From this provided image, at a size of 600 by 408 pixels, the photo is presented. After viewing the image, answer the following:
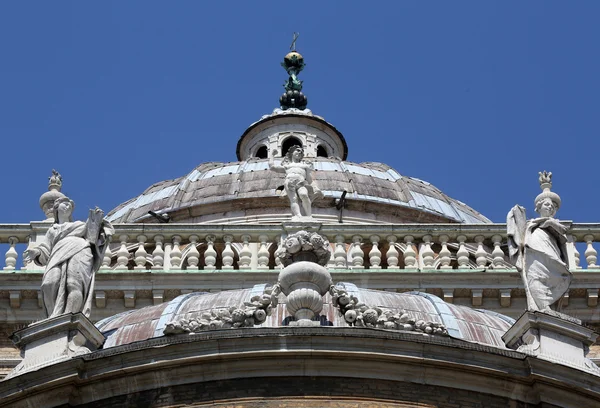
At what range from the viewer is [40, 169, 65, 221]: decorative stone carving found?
108 feet

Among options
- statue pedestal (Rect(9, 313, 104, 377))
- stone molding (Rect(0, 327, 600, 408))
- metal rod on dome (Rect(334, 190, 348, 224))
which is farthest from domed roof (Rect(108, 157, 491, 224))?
stone molding (Rect(0, 327, 600, 408))

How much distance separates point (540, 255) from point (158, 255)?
26.9 feet

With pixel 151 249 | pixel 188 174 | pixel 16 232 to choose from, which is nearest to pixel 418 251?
pixel 151 249

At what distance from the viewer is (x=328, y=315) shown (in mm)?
24109

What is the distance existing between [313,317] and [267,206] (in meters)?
17.7

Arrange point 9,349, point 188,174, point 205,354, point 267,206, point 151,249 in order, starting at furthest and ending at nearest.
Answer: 1. point 188,174
2. point 267,206
3. point 151,249
4. point 9,349
5. point 205,354

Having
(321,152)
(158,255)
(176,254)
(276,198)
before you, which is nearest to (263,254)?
(176,254)

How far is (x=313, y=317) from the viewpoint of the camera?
77.9 ft

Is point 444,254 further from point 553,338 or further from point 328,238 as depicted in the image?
point 553,338

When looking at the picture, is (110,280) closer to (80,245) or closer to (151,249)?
(151,249)

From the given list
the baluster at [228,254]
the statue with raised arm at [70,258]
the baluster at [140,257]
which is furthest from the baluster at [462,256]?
the statue with raised arm at [70,258]

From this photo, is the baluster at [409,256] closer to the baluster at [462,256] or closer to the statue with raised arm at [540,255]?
the baluster at [462,256]

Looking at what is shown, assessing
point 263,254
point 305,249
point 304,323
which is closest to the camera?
point 304,323

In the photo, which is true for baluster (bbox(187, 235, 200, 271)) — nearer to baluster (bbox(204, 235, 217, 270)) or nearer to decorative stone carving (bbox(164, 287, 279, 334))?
baluster (bbox(204, 235, 217, 270))
